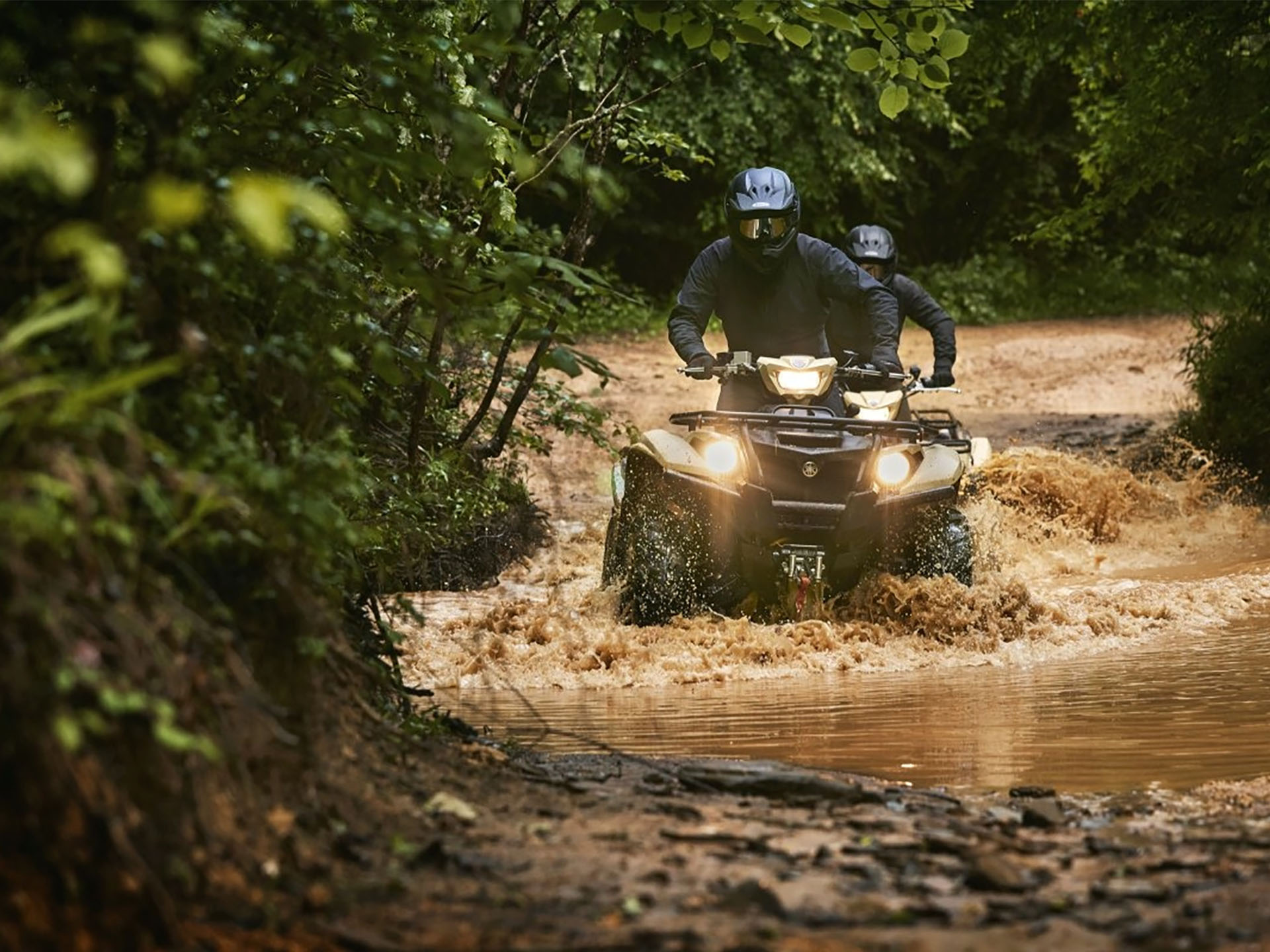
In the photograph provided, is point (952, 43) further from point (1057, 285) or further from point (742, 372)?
point (1057, 285)

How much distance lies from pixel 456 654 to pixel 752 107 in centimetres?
1955

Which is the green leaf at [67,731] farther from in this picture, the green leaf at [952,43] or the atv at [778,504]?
the atv at [778,504]

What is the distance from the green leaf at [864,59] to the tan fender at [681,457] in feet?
12.7

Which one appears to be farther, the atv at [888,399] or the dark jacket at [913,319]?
the dark jacket at [913,319]

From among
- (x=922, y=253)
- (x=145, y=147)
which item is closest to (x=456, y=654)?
(x=145, y=147)

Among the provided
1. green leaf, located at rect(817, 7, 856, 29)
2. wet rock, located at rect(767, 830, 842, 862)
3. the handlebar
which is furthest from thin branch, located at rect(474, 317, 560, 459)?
wet rock, located at rect(767, 830, 842, 862)

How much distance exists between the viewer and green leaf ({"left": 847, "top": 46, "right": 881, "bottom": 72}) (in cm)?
539

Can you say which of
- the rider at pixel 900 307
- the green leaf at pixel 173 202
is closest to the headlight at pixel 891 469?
the rider at pixel 900 307

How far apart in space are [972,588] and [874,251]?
268 centimetres

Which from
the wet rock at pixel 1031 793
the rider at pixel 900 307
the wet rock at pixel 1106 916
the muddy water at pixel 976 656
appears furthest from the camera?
the rider at pixel 900 307

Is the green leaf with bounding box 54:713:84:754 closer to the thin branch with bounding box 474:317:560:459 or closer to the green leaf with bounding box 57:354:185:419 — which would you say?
the green leaf with bounding box 57:354:185:419

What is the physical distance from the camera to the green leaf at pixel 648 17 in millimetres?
5184

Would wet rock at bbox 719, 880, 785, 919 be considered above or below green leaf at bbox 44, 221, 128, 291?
below

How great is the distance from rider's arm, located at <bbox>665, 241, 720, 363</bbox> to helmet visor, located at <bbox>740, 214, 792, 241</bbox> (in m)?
0.30
